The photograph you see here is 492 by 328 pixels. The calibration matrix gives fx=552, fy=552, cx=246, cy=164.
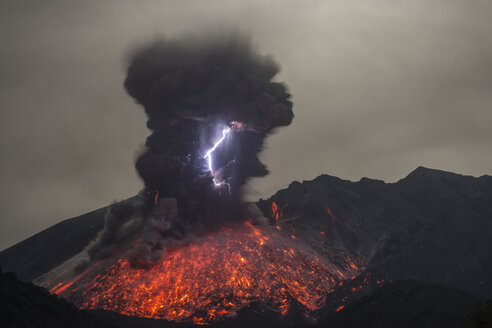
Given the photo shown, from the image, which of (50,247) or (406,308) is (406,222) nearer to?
(406,308)

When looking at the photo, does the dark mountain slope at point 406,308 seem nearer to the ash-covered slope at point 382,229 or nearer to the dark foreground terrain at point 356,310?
the dark foreground terrain at point 356,310

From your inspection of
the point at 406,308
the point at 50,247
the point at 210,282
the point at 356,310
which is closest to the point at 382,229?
the point at 356,310

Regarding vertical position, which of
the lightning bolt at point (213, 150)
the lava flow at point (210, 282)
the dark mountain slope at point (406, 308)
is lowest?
the dark mountain slope at point (406, 308)

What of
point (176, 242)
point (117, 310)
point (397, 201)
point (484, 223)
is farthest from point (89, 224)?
point (484, 223)

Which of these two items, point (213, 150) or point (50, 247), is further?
point (50, 247)

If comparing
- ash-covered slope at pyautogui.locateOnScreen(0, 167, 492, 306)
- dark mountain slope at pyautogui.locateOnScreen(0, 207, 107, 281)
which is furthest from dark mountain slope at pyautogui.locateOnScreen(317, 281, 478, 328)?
dark mountain slope at pyautogui.locateOnScreen(0, 207, 107, 281)

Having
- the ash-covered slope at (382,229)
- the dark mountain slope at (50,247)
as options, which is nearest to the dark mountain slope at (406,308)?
the ash-covered slope at (382,229)

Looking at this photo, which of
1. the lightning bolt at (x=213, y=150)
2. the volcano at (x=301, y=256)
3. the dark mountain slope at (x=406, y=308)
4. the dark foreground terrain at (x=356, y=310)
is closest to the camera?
the dark foreground terrain at (x=356, y=310)

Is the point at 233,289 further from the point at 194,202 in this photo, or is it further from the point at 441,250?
the point at 441,250
